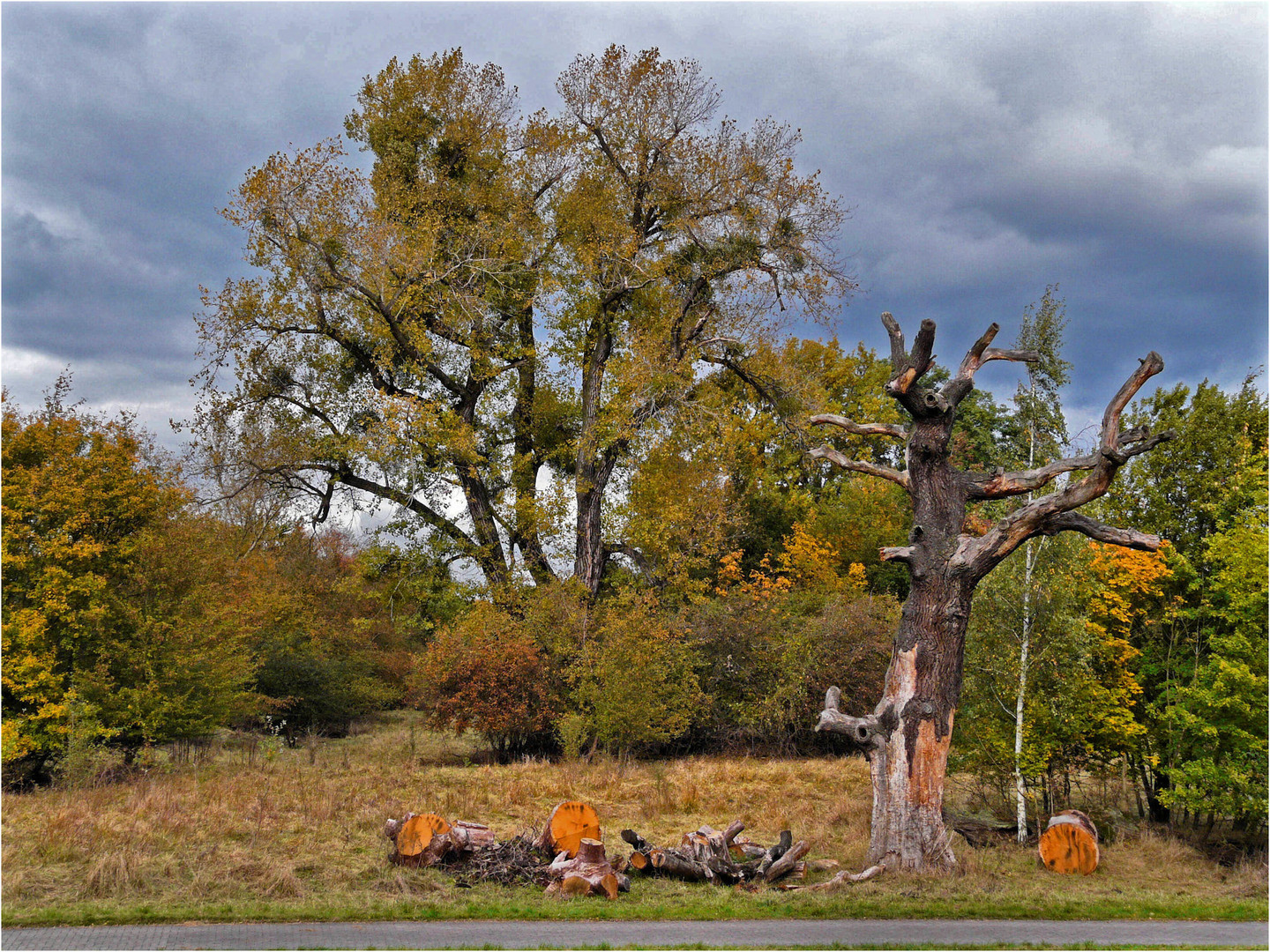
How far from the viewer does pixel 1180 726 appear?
14.7 metres

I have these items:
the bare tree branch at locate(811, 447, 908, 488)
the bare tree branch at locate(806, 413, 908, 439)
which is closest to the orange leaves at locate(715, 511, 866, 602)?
the bare tree branch at locate(806, 413, 908, 439)

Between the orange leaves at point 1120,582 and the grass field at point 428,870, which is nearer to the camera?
the grass field at point 428,870

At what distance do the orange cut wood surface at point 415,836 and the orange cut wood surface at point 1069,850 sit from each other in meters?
9.09

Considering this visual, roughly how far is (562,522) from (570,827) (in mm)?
14355

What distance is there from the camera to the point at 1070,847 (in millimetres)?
13016

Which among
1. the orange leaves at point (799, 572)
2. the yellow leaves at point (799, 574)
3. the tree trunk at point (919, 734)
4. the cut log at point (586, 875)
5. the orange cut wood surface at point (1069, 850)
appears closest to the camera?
the cut log at point (586, 875)

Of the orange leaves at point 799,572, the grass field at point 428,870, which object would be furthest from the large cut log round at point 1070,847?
the orange leaves at point 799,572

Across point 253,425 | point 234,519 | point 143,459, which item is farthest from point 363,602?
point 143,459

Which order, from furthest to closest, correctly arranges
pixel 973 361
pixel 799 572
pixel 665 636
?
pixel 799 572 < pixel 665 636 < pixel 973 361

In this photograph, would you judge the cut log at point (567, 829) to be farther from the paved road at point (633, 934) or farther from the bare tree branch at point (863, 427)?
the bare tree branch at point (863, 427)

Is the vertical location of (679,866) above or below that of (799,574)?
below

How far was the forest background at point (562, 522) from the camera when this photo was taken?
1537 cm

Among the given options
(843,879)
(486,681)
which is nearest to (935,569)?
(843,879)

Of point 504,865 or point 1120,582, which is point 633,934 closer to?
point 504,865
